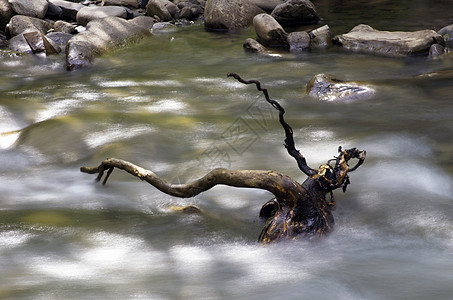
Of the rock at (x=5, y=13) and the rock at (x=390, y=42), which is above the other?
the rock at (x=390, y=42)

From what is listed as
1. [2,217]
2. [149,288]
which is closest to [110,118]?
[2,217]

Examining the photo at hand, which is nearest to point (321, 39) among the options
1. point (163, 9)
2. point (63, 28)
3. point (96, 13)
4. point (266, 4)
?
point (266, 4)

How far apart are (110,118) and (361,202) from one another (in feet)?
11.2

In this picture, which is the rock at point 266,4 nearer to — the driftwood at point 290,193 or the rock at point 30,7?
the rock at point 30,7

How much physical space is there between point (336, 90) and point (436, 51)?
300 cm

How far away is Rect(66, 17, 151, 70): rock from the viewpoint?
365 inches

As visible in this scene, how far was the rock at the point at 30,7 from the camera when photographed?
12.2m

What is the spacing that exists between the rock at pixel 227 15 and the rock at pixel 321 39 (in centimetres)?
263

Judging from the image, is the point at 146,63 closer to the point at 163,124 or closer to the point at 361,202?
the point at 163,124

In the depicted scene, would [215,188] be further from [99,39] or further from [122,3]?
[122,3]

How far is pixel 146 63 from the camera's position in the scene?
374 inches

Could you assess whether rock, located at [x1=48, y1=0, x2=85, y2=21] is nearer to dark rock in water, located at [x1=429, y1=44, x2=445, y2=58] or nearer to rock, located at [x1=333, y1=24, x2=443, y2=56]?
rock, located at [x1=333, y1=24, x2=443, y2=56]

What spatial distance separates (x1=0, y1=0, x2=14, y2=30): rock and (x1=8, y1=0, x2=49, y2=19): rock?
0.11 meters

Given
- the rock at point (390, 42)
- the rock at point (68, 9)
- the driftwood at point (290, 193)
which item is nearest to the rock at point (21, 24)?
the rock at point (68, 9)
